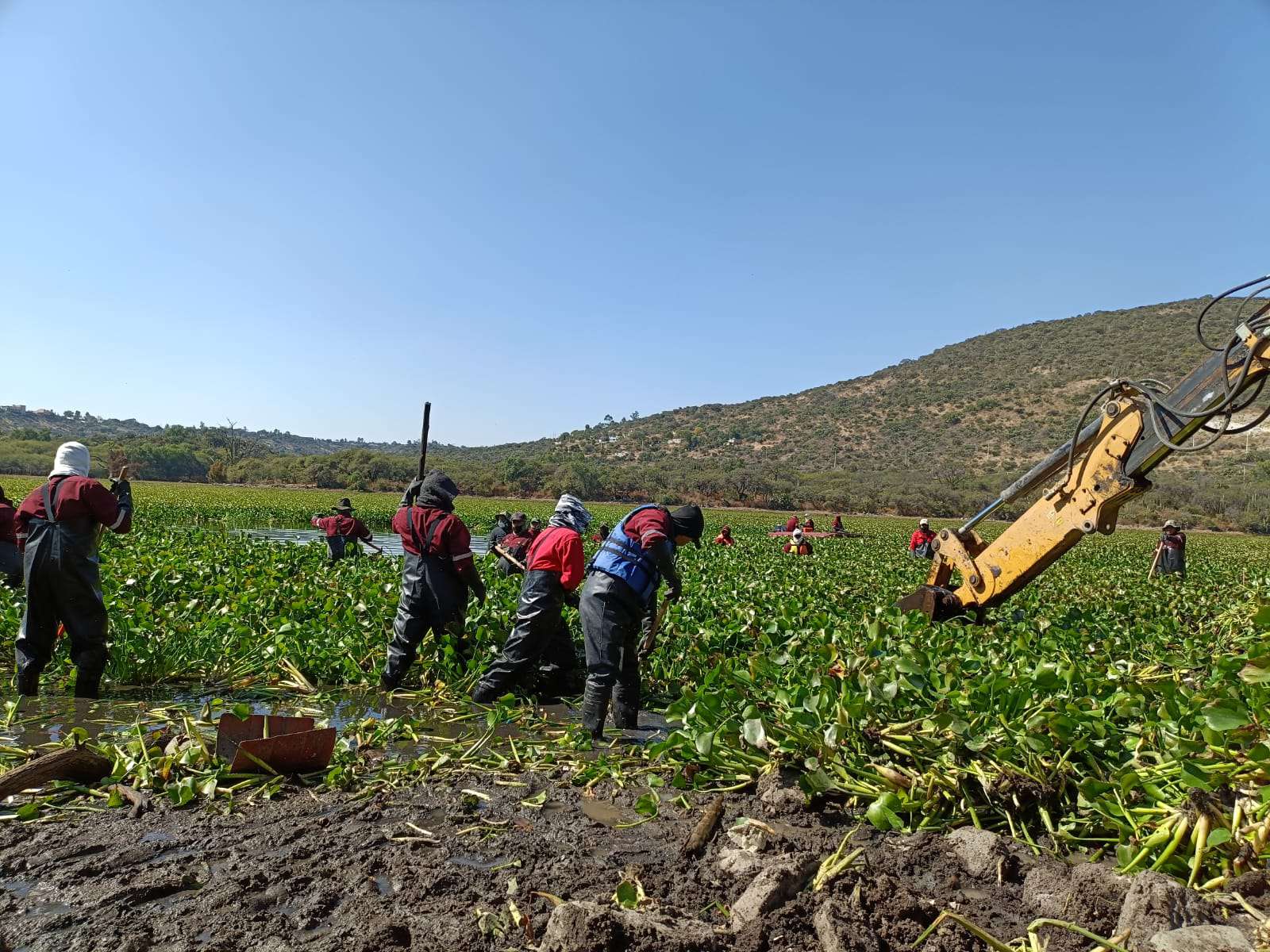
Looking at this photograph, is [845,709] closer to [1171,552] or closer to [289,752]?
[289,752]

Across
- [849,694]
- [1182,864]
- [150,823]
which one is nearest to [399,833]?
[150,823]

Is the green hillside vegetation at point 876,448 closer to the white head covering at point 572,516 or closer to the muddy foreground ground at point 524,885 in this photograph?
the white head covering at point 572,516

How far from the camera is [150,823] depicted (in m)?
3.86

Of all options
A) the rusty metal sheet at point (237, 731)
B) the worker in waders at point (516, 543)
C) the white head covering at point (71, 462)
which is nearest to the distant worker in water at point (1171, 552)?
the worker in waders at point (516, 543)

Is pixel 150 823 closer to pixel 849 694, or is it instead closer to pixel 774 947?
pixel 774 947

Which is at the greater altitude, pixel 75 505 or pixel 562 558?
pixel 75 505

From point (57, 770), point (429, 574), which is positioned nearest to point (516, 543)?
point (429, 574)

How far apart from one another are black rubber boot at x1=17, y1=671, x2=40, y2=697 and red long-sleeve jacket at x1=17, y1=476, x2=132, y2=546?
0.93 meters

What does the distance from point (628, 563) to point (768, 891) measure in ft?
9.69

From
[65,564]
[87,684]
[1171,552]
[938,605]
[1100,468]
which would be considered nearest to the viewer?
[65,564]

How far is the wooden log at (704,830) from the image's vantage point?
360cm

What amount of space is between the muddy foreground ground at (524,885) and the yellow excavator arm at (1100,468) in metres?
3.35

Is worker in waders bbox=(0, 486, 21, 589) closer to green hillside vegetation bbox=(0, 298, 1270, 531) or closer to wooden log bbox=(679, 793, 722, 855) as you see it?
wooden log bbox=(679, 793, 722, 855)

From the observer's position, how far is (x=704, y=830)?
3.68m
